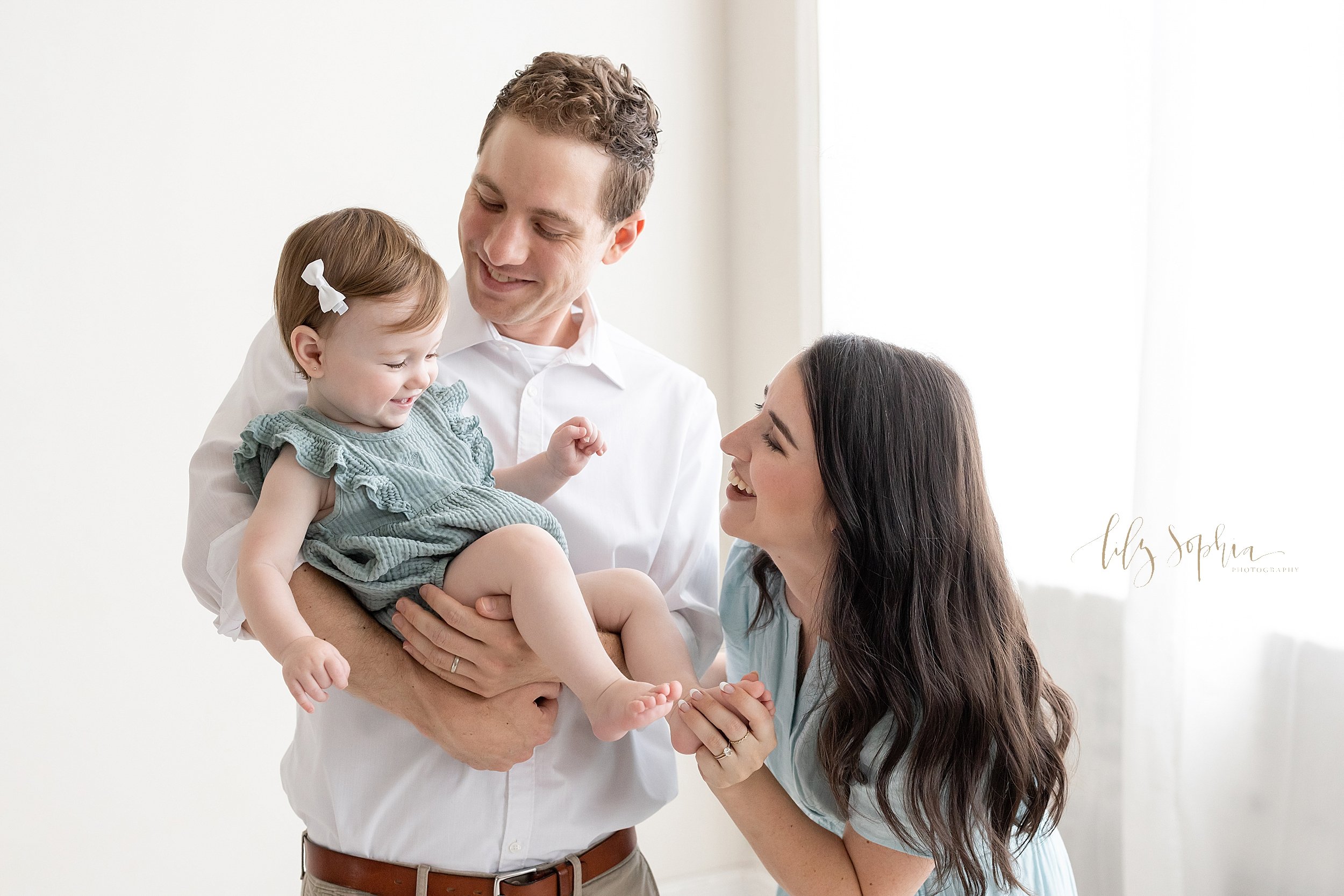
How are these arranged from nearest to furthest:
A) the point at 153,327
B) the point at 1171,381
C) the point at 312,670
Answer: the point at 312,670 → the point at 1171,381 → the point at 153,327

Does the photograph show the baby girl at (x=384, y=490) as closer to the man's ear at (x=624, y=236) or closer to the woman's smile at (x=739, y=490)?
the woman's smile at (x=739, y=490)

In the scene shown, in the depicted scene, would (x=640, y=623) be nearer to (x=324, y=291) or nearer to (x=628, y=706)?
(x=628, y=706)

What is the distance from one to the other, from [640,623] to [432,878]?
1.50 ft

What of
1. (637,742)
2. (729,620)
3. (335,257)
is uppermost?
(335,257)

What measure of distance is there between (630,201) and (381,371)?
571mm

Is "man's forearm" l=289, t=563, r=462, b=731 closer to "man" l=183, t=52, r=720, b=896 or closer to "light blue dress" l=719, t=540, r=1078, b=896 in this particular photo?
"man" l=183, t=52, r=720, b=896

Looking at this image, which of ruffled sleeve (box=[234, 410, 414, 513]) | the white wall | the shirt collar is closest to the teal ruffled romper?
ruffled sleeve (box=[234, 410, 414, 513])

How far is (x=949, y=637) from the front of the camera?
1449 millimetres

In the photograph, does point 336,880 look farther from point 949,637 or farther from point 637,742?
point 949,637

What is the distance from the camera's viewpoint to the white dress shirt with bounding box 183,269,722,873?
147cm

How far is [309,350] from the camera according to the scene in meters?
1.39

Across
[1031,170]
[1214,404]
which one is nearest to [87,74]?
[1031,170]

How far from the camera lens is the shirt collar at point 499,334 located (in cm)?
166

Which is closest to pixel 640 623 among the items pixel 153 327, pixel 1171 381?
pixel 1171 381
